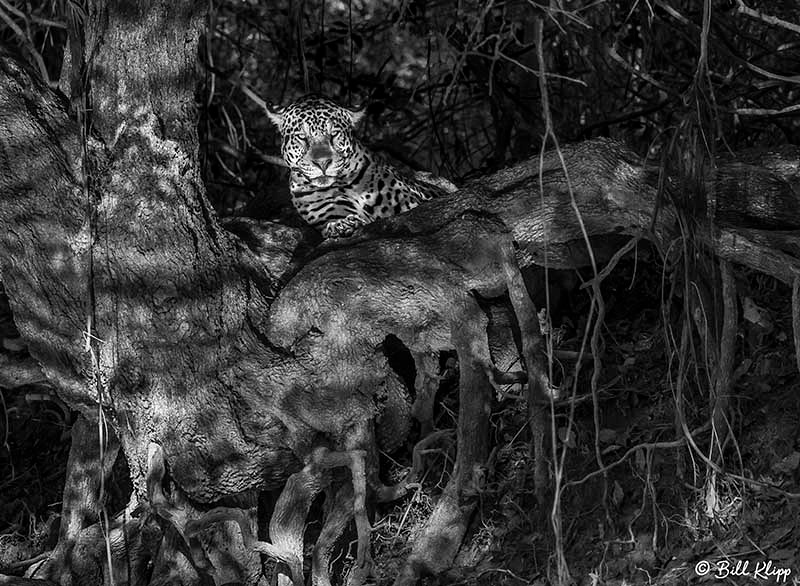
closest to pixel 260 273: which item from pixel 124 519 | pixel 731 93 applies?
pixel 124 519

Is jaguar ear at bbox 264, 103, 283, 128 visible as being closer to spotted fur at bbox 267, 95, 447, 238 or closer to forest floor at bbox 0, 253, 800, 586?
spotted fur at bbox 267, 95, 447, 238

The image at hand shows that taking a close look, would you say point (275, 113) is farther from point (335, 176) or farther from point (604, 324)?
point (604, 324)

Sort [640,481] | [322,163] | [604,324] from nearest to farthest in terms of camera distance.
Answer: [640,481], [604,324], [322,163]

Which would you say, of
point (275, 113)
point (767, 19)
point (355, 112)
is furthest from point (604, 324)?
point (275, 113)

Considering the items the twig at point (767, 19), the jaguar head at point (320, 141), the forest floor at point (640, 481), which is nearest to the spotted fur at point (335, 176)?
the jaguar head at point (320, 141)

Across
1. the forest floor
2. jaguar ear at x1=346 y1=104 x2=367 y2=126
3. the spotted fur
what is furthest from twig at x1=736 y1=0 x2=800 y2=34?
jaguar ear at x1=346 y1=104 x2=367 y2=126

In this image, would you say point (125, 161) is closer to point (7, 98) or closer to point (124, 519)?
point (7, 98)

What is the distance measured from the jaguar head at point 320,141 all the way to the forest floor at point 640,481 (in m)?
1.08

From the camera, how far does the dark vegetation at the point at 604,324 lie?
3418 mm

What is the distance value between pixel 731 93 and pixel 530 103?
50.5 inches

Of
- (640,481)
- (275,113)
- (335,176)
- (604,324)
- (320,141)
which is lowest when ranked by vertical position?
(640,481)

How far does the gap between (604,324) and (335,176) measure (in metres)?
1.32

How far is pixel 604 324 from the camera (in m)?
4.09

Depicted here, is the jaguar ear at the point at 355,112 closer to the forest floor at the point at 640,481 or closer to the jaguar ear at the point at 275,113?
the jaguar ear at the point at 275,113
